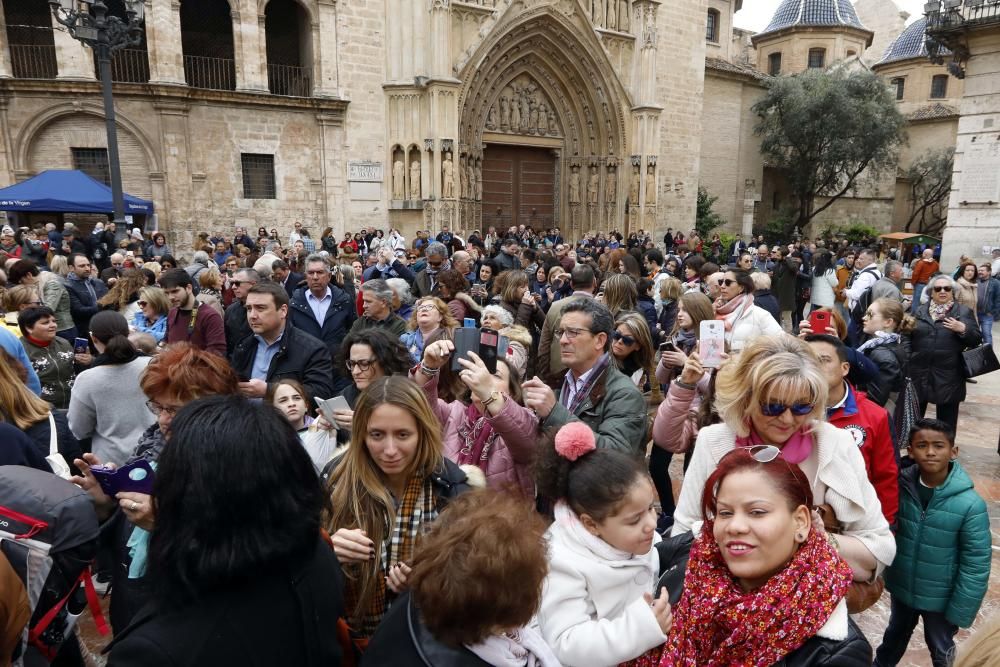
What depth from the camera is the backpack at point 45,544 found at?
6.04ft

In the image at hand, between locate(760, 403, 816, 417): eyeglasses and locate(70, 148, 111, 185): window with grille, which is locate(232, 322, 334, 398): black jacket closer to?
locate(760, 403, 816, 417): eyeglasses

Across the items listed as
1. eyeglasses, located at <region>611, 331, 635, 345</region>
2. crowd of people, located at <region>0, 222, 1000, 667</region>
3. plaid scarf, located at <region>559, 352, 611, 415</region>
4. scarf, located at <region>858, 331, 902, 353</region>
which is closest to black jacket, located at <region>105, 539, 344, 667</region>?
crowd of people, located at <region>0, 222, 1000, 667</region>

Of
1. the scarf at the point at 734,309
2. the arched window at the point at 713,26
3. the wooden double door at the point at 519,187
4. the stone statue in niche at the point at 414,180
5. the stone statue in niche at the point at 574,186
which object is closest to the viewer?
the scarf at the point at 734,309

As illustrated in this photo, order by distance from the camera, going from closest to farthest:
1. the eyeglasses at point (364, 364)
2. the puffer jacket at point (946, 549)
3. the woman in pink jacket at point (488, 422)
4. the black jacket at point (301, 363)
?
the woman in pink jacket at point (488, 422) < the puffer jacket at point (946, 549) < the eyeglasses at point (364, 364) < the black jacket at point (301, 363)

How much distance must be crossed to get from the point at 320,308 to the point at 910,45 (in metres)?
42.7

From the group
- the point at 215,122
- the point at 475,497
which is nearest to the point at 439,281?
the point at 475,497

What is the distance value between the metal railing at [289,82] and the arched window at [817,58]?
→ 28.5 meters

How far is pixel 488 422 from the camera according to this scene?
2.86 m

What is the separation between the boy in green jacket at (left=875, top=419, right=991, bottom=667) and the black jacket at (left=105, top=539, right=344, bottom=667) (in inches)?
110

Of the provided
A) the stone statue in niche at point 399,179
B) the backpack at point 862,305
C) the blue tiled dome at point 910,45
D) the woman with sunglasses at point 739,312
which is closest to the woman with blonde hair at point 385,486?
A: the woman with sunglasses at point 739,312

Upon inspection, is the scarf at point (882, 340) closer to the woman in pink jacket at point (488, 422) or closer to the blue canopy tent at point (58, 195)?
the woman in pink jacket at point (488, 422)

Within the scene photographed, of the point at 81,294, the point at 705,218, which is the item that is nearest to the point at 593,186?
the point at 705,218

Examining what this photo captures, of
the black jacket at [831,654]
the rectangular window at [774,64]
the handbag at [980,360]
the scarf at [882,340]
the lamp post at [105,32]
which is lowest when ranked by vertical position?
the handbag at [980,360]

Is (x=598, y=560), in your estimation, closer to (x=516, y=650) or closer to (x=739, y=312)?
(x=516, y=650)
